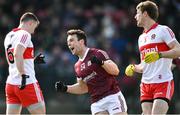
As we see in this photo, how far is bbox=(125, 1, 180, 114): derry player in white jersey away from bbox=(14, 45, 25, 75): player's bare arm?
2000 mm

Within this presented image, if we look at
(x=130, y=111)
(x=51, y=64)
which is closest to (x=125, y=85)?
(x=130, y=111)

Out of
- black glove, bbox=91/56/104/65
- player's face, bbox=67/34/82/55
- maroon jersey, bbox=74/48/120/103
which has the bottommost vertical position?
maroon jersey, bbox=74/48/120/103

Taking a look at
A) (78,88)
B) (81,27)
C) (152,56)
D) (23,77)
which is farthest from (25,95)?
(81,27)

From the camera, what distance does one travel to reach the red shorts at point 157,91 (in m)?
9.84

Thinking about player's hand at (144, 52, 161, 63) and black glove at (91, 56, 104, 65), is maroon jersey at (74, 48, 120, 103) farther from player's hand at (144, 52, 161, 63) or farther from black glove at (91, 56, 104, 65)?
player's hand at (144, 52, 161, 63)

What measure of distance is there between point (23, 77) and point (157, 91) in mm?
2328

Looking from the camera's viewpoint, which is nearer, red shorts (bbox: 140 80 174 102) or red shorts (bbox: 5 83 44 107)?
red shorts (bbox: 140 80 174 102)

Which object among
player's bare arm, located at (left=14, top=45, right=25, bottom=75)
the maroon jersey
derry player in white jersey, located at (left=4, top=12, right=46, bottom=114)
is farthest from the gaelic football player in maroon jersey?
derry player in white jersey, located at (left=4, top=12, right=46, bottom=114)

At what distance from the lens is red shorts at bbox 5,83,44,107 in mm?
10961

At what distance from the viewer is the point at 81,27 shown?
1833cm

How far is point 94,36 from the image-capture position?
58.7 ft

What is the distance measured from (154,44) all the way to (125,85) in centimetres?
642

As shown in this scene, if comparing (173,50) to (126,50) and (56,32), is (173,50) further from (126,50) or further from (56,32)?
(56,32)

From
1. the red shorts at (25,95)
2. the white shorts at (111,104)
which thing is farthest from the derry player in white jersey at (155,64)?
the red shorts at (25,95)
